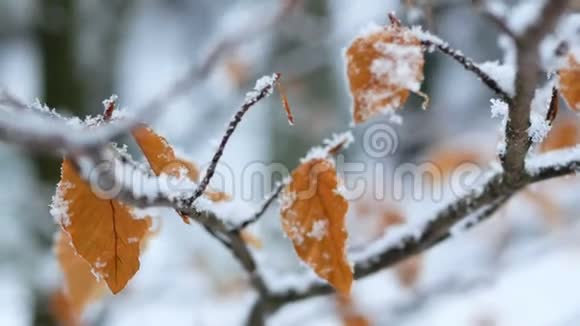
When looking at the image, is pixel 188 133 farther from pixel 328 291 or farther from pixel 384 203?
pixel 328 291

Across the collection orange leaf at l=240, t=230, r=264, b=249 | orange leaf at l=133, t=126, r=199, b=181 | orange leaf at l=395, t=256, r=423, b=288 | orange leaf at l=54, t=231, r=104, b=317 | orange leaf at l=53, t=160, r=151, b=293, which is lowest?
orange leaf at l=53, t=160, r=151, b=293

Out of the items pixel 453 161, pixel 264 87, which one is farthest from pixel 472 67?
pixel 453 161

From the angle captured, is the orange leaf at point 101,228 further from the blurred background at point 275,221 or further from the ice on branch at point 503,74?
the blurred background at point 275,221

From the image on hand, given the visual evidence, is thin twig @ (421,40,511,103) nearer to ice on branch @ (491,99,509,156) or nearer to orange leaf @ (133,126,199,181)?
ice on branch @ (491,99,509,156)

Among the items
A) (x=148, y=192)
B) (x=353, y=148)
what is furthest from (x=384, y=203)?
(x=353, y=148)

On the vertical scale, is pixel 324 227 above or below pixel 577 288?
below

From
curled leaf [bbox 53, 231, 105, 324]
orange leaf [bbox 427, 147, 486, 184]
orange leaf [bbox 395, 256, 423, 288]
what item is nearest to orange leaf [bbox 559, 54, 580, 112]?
curled leaf [bbox 53, 231, 105, 324]
